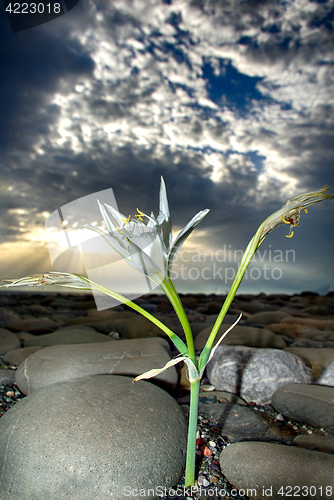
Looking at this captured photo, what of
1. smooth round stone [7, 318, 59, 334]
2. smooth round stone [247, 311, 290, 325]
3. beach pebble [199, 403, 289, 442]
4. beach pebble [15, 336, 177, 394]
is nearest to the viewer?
beach pebble [199, 403, 289, 442]

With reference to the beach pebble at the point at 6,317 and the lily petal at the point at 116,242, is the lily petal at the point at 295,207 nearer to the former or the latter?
the lily petal at the point at 116,242

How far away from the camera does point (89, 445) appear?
174cm

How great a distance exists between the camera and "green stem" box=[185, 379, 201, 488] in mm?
1477

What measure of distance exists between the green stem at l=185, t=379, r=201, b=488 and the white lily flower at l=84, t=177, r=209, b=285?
571 mm

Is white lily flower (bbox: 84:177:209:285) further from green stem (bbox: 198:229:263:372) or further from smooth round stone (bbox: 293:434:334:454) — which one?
smooth round stone (bbox: 293:434:334:454)

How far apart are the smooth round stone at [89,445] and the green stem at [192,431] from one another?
191 millimetres

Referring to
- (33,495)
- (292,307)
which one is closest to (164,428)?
(33,495)

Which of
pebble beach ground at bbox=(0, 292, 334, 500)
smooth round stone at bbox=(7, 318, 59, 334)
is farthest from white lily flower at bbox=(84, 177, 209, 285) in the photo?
smooth round stone at bbox=(7, 318, 59, 334)

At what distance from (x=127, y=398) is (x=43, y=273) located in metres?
1.20

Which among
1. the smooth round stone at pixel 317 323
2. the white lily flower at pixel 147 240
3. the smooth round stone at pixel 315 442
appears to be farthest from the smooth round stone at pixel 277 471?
the smooth round stone at pixel 317 323

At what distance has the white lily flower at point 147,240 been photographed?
4.23 ft

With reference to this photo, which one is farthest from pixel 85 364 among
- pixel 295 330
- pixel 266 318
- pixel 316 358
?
pixel 266 318

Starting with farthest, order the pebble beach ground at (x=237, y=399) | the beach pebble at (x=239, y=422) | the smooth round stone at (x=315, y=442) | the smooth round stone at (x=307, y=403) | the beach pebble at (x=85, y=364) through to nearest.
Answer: the beach pebble at (x=85, y=364) → the smooth round stone at (x=307, y=403) → the beach pebble at (x=239, y=422) → the smooth round stone at (x=315, y=442) → the pebble beach ground at (x=237, y=399)

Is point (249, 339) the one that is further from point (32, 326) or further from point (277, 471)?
point (32, 326)
